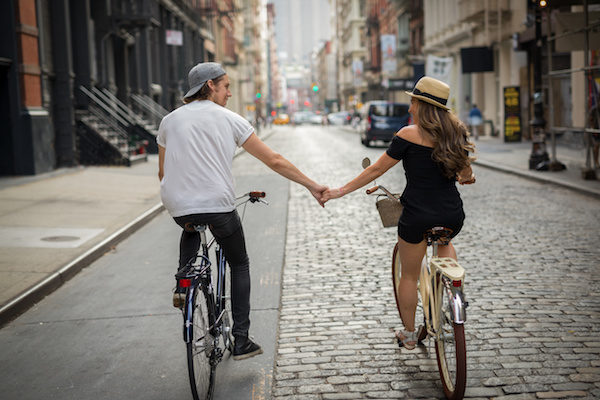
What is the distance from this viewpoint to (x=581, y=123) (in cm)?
2362

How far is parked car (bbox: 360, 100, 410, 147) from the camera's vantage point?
3106 cm

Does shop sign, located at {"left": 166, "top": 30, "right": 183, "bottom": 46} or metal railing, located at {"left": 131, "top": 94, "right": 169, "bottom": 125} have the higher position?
shop sign, located at {"left": 166, "top": 30, "right": 183, "bottom": 46}

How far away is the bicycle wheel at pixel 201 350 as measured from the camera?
379 cm

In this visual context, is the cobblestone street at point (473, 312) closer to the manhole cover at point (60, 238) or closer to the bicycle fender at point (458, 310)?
the bicycle fender at point (458, 310)

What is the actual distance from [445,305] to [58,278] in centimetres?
468

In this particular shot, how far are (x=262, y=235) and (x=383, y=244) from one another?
5.95ft

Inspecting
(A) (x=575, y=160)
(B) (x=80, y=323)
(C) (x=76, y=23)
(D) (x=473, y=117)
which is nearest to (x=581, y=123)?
(A) (x=575, y=160)

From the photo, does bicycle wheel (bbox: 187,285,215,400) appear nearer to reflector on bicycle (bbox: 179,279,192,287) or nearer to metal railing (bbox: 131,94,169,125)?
reflector on bicycle (bbox: 179,279,192,287)

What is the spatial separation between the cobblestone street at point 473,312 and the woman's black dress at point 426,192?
3.31 ft

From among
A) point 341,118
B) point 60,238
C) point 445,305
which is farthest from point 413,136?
point 341,118

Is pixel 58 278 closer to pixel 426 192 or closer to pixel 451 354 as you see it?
pixel 426 192

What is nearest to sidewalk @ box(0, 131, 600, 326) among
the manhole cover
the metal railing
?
the manhole cover

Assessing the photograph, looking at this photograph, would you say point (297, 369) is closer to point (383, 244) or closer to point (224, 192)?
point (224, 192)

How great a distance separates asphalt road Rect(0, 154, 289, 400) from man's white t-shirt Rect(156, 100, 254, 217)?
1179 mm
